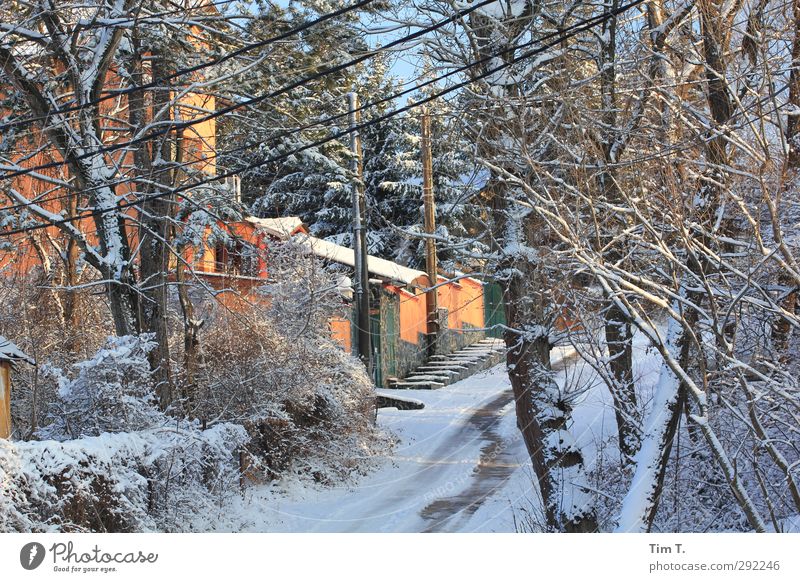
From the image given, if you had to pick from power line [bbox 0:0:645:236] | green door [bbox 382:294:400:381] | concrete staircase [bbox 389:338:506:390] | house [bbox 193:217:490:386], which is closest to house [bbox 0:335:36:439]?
power line [bbox 0:0:645:236]

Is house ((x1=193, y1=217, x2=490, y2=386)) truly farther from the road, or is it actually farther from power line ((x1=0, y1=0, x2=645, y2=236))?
power line ((x1=0, y1=0, x2=645, y2=236))

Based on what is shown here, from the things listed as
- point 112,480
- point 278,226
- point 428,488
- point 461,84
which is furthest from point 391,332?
point 461,84

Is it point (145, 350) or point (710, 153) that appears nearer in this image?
point (710, 153)

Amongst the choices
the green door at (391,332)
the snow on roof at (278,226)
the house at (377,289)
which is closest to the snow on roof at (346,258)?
the house at (377,289)

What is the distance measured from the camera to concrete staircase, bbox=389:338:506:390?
1978cm

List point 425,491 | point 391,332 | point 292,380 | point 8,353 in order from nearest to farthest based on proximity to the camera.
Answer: point 8,353 < point 425,491 < point 292,380 < point 391,332

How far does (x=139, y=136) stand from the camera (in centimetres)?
880

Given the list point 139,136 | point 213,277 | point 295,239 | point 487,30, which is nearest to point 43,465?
point 139,136

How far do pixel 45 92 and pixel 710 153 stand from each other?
6736mm

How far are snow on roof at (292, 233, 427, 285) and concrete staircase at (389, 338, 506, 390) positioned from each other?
2.44 meters

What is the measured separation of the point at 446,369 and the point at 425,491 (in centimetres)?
1025

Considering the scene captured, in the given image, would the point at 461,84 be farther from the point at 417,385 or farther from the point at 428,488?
the point at 417,385

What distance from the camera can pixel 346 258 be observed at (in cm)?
1723

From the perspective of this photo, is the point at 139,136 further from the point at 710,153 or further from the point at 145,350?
the point at 710,153
